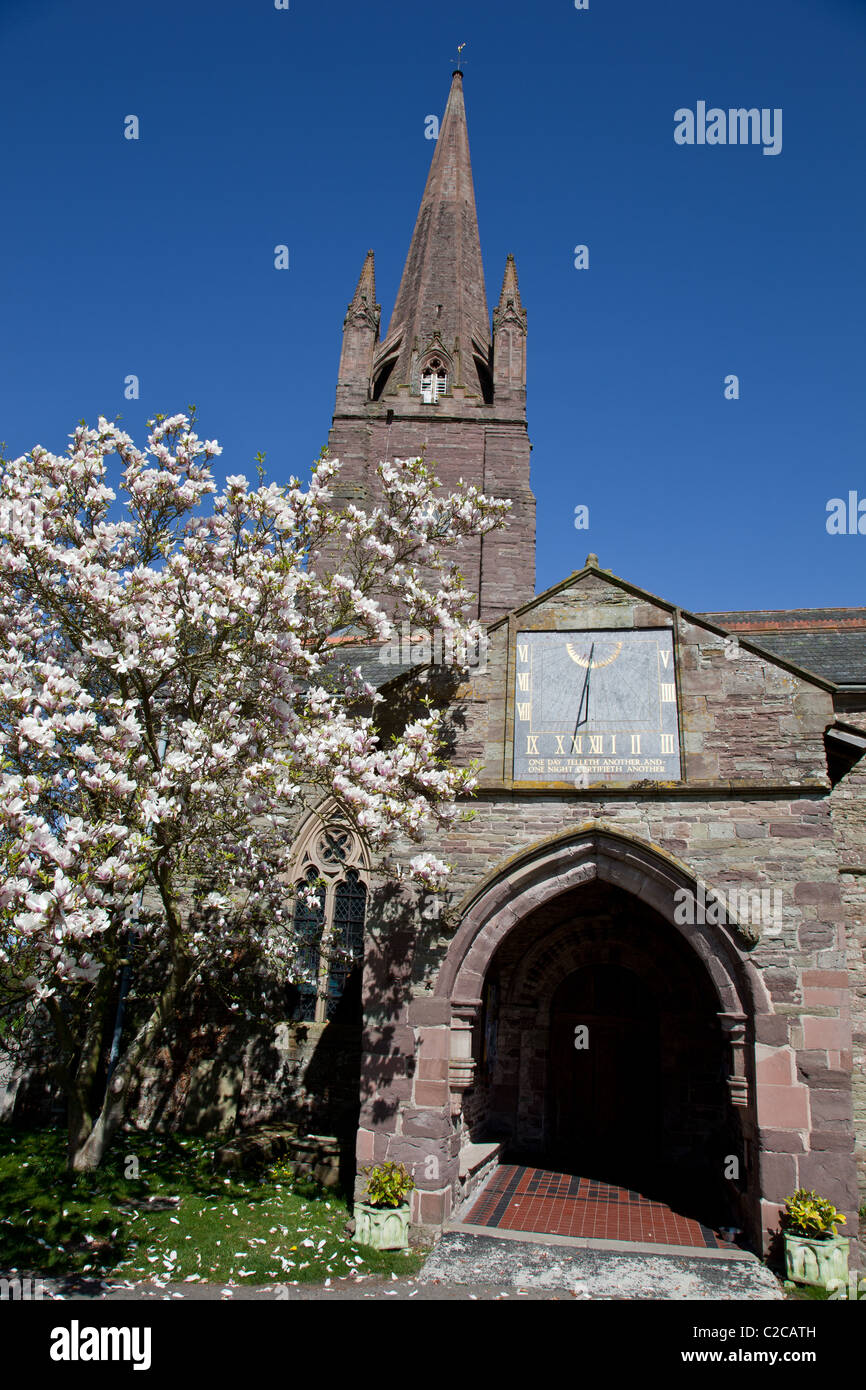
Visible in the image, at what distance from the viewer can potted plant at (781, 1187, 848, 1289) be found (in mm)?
6895

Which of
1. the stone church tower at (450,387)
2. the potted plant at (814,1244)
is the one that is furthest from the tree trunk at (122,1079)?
the stone church tower at (450,387)

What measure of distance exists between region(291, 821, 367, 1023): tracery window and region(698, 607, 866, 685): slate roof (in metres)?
6.61

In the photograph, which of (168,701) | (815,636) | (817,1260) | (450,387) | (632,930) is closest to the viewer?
(817,1260)

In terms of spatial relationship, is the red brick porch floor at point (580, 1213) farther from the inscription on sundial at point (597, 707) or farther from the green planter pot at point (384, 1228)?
the inscription on sundial at point (597, 707)

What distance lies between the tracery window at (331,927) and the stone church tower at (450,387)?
23.9 feet

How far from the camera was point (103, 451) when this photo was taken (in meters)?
7.89

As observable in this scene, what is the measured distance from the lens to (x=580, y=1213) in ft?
29.3

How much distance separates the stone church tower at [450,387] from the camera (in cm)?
1886

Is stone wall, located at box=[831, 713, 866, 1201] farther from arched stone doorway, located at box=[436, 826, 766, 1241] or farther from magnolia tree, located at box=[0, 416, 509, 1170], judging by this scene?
magnolia tree, located at box=[0, 416, 509, 1170]

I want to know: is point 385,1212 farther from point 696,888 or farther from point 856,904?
point 856,904

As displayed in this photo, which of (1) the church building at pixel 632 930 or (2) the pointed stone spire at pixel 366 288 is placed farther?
(2) the pointed stone spire at pixel 366 288

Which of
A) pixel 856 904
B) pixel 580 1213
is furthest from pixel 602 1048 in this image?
pixel 856 904

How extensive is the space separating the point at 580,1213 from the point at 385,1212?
266cm

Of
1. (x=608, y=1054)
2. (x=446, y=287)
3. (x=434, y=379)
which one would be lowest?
(x=608, y=1054)
